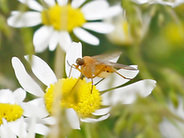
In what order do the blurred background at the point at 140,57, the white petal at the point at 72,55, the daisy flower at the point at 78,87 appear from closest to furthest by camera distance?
the blurred background at the point at 140,57
the daisy flower at the point at 78,87
the white petal at the point at 72,55

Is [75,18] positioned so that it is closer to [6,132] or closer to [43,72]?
[43,72]

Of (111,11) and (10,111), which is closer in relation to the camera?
(10,111)

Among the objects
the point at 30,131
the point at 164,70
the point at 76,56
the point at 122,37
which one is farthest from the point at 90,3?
the point at 30,131

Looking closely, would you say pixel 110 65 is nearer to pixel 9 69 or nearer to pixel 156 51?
pixel 9 69

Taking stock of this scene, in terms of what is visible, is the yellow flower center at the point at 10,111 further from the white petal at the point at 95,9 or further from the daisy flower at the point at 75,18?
the white petal at the point at 95,9

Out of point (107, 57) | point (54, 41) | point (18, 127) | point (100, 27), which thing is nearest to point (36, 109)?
point (18, 127)

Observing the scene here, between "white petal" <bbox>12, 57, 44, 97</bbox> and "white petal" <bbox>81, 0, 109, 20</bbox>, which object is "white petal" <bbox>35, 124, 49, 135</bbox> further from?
"white petal" <bbox>81, 0, 109, 20</bbox>

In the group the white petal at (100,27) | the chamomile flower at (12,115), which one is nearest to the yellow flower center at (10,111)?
the chamomile flower at (12,115)
